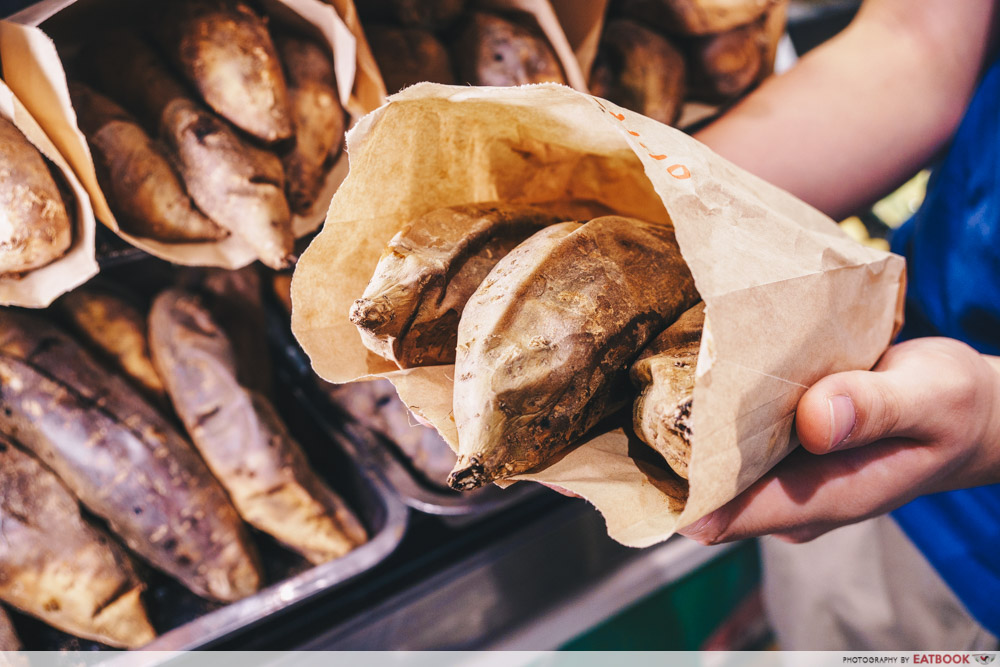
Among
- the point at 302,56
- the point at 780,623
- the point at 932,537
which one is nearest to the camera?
the point at 302,56

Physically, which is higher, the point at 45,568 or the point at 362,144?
the point at 362,144

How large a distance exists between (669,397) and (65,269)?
0.70 m

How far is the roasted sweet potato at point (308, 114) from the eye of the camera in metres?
0.85

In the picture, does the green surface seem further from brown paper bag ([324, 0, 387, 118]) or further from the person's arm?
brown paper bag ([324, 0, 387, 118])

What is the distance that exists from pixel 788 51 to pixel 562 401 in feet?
6.21

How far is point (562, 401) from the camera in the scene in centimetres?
51

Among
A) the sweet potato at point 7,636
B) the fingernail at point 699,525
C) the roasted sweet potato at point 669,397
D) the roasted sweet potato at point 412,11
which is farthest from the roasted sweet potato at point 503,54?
the sweet potato at point 7,636

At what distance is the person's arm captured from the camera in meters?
0.95

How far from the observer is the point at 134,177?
29.5 inches

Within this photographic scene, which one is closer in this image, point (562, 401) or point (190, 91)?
point (562, 401)

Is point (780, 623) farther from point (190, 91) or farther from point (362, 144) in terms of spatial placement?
point (190, 91)

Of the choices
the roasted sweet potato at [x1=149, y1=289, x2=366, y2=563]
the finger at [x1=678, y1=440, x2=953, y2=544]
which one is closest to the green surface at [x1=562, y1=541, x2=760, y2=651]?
the roasted sweet potato at [x1=149, y1=289, x2=366, y2=563]

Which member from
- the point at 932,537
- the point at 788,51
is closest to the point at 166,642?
the point at 932,537

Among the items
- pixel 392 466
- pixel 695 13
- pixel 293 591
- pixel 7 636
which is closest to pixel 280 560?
pixel 293 591
